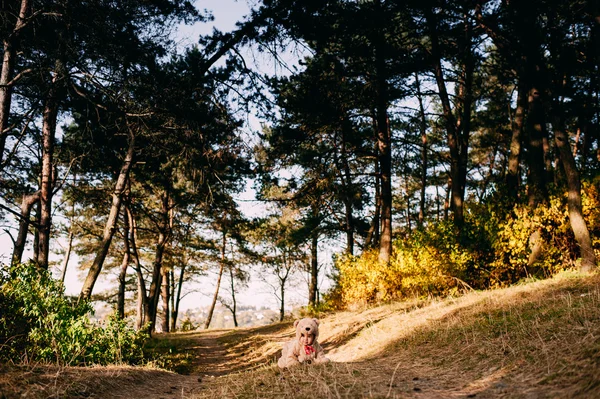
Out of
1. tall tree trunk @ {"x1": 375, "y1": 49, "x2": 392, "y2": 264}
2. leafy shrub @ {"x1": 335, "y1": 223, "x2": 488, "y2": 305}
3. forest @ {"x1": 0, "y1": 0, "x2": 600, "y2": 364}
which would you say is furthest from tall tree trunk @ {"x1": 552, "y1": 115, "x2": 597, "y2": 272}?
tall tree trunk @ {"x1": 375, "y1": 49, "x2": 392, "y2": 264}

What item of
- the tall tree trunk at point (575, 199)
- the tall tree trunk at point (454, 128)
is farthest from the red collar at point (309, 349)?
the tall tree trunk at point (454, 128)

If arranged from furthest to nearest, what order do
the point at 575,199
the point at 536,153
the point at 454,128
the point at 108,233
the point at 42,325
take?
the point at 454,128
the point at 536,153
the point at 108,233
the point at 575,199
the point at 42,325

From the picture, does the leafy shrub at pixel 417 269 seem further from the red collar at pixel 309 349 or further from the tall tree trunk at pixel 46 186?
the tall tree trunk at pixel 46 186

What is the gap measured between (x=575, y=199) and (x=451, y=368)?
560 centimetres

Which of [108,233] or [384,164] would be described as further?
[384,164]

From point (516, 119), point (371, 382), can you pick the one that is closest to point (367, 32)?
point (516, 119)

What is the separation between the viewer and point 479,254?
1037 cm

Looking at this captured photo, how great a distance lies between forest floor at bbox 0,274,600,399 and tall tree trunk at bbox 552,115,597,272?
0.67 metres

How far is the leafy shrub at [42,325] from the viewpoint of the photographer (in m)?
5.29

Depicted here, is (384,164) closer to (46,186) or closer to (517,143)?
(517,143)

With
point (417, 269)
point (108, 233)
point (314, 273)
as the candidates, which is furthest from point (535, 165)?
point (314, 273)

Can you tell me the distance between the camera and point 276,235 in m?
25.5

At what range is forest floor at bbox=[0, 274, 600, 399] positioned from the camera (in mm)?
3109

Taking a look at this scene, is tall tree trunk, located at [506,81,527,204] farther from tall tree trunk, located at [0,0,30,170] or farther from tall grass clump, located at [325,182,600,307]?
tall tree trunk, located at [0,0,30,170]
